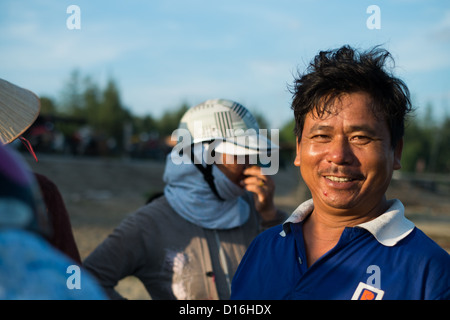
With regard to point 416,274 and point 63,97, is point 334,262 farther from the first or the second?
point 63,97

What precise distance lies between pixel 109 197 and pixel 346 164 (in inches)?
629

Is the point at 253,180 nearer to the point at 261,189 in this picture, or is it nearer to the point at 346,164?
the point at 261,189

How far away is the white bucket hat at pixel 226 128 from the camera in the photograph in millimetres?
2889

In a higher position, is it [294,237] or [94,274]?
[294,237]

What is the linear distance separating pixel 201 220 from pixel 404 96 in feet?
5.02

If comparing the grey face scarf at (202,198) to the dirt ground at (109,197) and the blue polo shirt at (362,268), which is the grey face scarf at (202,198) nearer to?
the blue polo shirt at (362,268)

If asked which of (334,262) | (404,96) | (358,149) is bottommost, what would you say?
(334,262)

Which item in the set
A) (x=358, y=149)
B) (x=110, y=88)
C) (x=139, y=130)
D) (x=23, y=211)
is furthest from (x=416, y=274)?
(x=139, y=130)

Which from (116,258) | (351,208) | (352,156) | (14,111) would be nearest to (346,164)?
(352,156)

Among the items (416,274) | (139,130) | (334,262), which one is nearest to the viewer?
(416,274)

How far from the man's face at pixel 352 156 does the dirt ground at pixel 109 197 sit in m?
4.08

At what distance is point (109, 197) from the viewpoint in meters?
16.8

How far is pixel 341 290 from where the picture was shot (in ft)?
4.93

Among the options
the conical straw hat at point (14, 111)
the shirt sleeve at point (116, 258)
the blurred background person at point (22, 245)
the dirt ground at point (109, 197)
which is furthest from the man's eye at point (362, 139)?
the dirt ground at point (109, 197)
